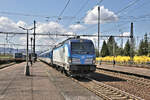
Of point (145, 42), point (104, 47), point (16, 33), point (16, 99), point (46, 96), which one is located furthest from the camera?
point (104, 47)

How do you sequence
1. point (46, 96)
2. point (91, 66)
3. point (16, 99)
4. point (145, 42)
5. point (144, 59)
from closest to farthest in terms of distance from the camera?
point (16, 99)
point (46, 96)
point (91, 66)
point (144, 59)
point (145, 42)

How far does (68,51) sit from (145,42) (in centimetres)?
8168

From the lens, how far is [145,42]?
90312 millimetres

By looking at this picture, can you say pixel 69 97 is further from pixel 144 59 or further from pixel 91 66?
pixel 144 59

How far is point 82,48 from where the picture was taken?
51.7ft

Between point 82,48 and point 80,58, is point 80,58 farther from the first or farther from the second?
Answer: point 82,48

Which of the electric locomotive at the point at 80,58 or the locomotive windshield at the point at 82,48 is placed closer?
the electric locomotive at the point at 80,58

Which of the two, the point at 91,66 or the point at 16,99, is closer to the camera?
the point at 16,99

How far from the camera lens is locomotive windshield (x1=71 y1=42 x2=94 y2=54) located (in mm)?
15555

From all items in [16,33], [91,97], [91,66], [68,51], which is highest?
[16,33]

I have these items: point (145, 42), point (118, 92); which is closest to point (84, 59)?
point (118, 92)

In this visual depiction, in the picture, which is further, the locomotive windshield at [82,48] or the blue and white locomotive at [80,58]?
the locomotive windshield at [82,48]

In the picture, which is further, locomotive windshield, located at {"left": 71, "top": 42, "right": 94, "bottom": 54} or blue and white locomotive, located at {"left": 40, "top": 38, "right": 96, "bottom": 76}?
locomotive windshield, located at {"left": 71, "top": 42, "right": 94, "bottom": 54}

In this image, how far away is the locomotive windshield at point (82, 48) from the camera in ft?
51.0
